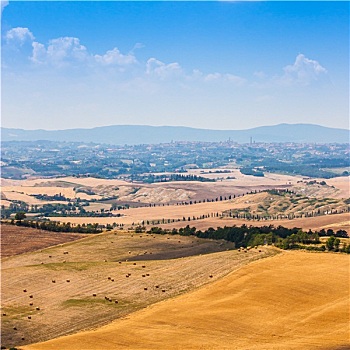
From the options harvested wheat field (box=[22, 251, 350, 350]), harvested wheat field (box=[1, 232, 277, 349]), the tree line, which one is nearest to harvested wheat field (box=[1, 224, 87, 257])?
harvested wheat field (box=[1, 232, 277, 349])

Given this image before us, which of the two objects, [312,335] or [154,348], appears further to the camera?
[312,335]

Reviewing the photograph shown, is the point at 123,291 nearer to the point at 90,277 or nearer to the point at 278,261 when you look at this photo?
the point at 90,277

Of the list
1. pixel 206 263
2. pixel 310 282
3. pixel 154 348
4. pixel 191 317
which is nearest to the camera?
pixel 154 348

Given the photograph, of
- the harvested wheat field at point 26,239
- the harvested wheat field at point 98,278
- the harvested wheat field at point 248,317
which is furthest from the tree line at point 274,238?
the harvested wheat field at point 26,239

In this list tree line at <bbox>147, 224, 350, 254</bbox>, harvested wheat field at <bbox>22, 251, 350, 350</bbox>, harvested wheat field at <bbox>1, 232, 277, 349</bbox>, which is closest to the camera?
harvested wheat field at <bbox>22, 251, 350, 350</bbox>

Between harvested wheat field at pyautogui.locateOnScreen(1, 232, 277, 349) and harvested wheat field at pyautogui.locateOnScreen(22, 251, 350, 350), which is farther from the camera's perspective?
harvested wheat field at pyautogui.locateOnScreen(1, 232, 277, 349)

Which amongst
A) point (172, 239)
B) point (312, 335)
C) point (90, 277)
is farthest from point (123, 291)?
point (172, 239)

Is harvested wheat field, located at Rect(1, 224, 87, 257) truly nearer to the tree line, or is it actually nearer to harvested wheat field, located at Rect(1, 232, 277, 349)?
harvested wheat field, located at Rect(1, 232, 277, 349)
